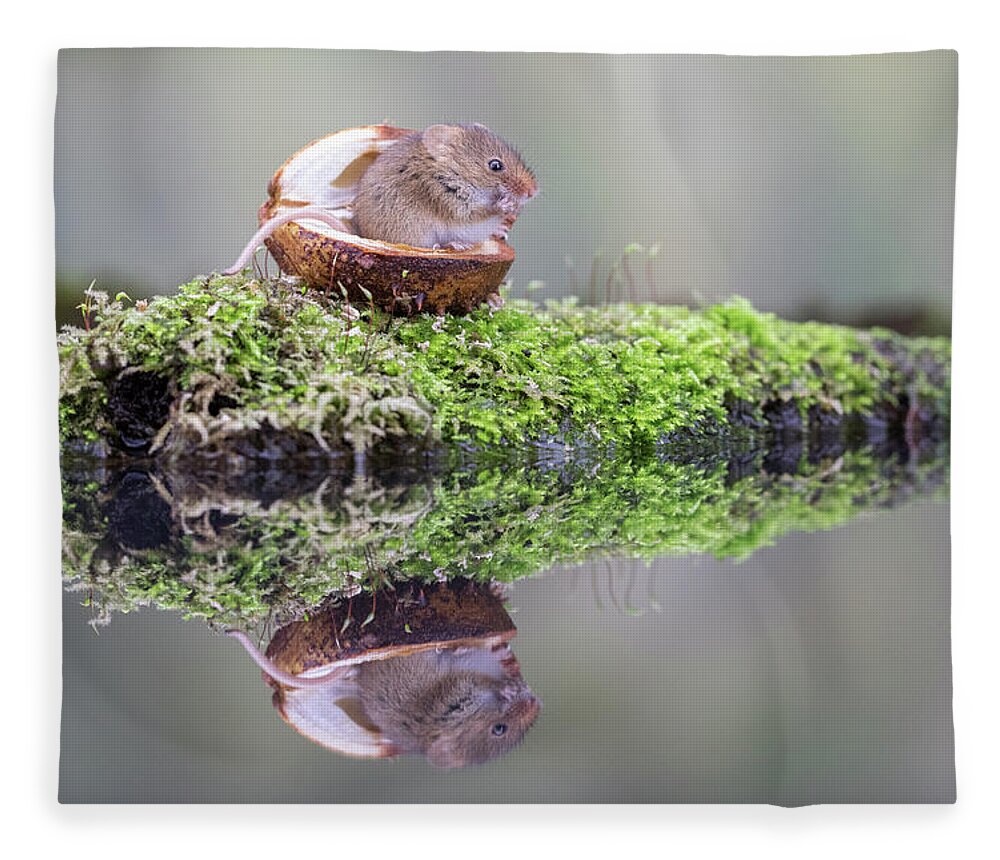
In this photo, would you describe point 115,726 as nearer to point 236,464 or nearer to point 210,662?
point 210,662

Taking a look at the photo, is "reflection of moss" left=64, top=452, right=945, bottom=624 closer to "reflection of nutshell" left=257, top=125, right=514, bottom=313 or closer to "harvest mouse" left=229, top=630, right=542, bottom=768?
"harvest mouse" left=229, top=630, right=542, bottom=768

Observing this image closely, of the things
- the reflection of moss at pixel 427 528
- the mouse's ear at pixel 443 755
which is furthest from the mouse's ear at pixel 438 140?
the mouse's ear at pixel 443 755

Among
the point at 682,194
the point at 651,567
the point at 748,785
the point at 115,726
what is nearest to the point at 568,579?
the point at 651,567

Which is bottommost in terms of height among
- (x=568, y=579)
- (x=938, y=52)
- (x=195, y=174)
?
(x=568, y=579)

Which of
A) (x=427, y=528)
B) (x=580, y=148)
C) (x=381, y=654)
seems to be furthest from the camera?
(x=580, y=148)

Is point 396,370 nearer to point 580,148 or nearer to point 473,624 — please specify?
point 580,148

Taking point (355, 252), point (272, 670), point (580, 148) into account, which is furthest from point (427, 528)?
point (580, 148)

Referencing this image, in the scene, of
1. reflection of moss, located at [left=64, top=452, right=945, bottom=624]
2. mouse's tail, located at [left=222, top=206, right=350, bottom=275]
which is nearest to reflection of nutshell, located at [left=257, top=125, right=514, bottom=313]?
mouse's tail, located at [left=222, top=206, right=350, bottom=275]
